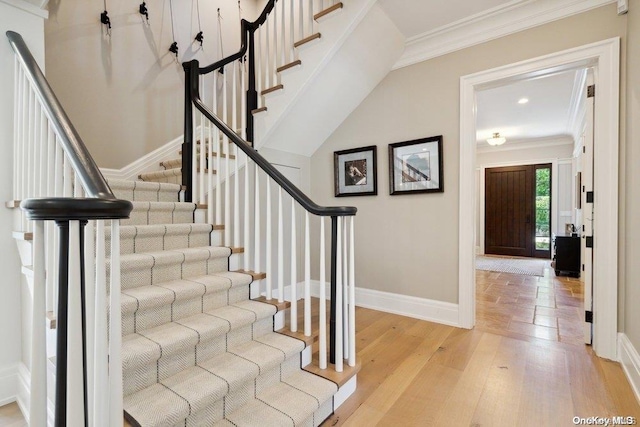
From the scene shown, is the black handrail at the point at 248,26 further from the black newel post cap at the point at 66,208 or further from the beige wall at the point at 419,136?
the black newel post cap at the point at 66,208

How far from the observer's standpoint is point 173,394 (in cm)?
129

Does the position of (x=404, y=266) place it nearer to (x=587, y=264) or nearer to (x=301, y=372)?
(x=587, y=264)

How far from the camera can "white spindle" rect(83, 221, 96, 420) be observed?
0.84 m

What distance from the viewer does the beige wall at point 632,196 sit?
74.7 inches

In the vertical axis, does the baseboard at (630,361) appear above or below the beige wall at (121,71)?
below

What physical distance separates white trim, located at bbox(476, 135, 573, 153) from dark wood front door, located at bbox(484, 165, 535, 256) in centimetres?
46

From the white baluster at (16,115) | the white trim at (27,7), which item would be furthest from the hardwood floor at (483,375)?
the white trim at (27,7)

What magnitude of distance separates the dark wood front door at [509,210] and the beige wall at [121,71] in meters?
6.85

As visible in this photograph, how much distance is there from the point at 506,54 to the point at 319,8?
68.1 inches

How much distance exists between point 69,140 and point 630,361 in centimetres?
317

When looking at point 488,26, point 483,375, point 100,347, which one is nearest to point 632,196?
point 483,375

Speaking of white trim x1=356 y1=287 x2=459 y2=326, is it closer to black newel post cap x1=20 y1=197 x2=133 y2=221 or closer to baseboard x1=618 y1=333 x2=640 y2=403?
baseboard x1=618 y1=333 x2=640 y2=403

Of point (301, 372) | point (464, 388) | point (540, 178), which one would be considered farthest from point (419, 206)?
point (540, 178)

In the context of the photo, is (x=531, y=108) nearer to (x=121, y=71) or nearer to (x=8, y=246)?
(x=121, y=71)
